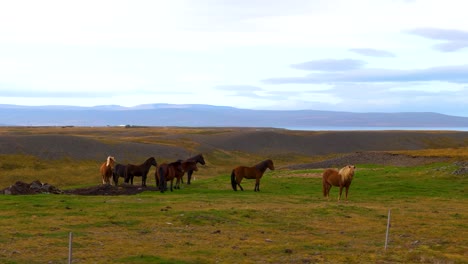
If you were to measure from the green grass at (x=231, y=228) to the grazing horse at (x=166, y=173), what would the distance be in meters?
0.92

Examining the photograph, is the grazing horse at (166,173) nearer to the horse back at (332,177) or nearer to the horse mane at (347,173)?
the horse back at (332,177)

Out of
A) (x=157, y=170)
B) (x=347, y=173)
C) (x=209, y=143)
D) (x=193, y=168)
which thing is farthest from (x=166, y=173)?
(x=209, y=143)

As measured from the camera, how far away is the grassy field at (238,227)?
16.4 metres

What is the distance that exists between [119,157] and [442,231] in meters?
55.5

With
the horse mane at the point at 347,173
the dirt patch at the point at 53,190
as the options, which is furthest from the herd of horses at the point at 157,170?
the horse mane at the point at 347,173

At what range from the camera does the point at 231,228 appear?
2072 cm

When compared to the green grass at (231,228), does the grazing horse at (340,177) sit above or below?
above

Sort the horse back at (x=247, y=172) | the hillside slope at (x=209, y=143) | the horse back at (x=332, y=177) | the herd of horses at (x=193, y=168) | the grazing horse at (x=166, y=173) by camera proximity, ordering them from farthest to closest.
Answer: the hillside slope at (x=209, y=143)
the horse back at (x=247, y=172)
the grazing horse at (x=166, y=173)
the horse back at (x=332, y=177)
the herd of horses at (x=193, y=168)

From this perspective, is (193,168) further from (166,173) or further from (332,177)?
(332,177)

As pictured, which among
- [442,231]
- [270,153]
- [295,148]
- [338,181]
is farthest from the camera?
[295,148]

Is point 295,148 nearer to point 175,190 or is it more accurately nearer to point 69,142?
point 69,142

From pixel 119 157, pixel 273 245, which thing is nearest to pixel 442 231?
pixel 273 245

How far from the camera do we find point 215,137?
106 metres

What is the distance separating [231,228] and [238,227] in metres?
0.30
